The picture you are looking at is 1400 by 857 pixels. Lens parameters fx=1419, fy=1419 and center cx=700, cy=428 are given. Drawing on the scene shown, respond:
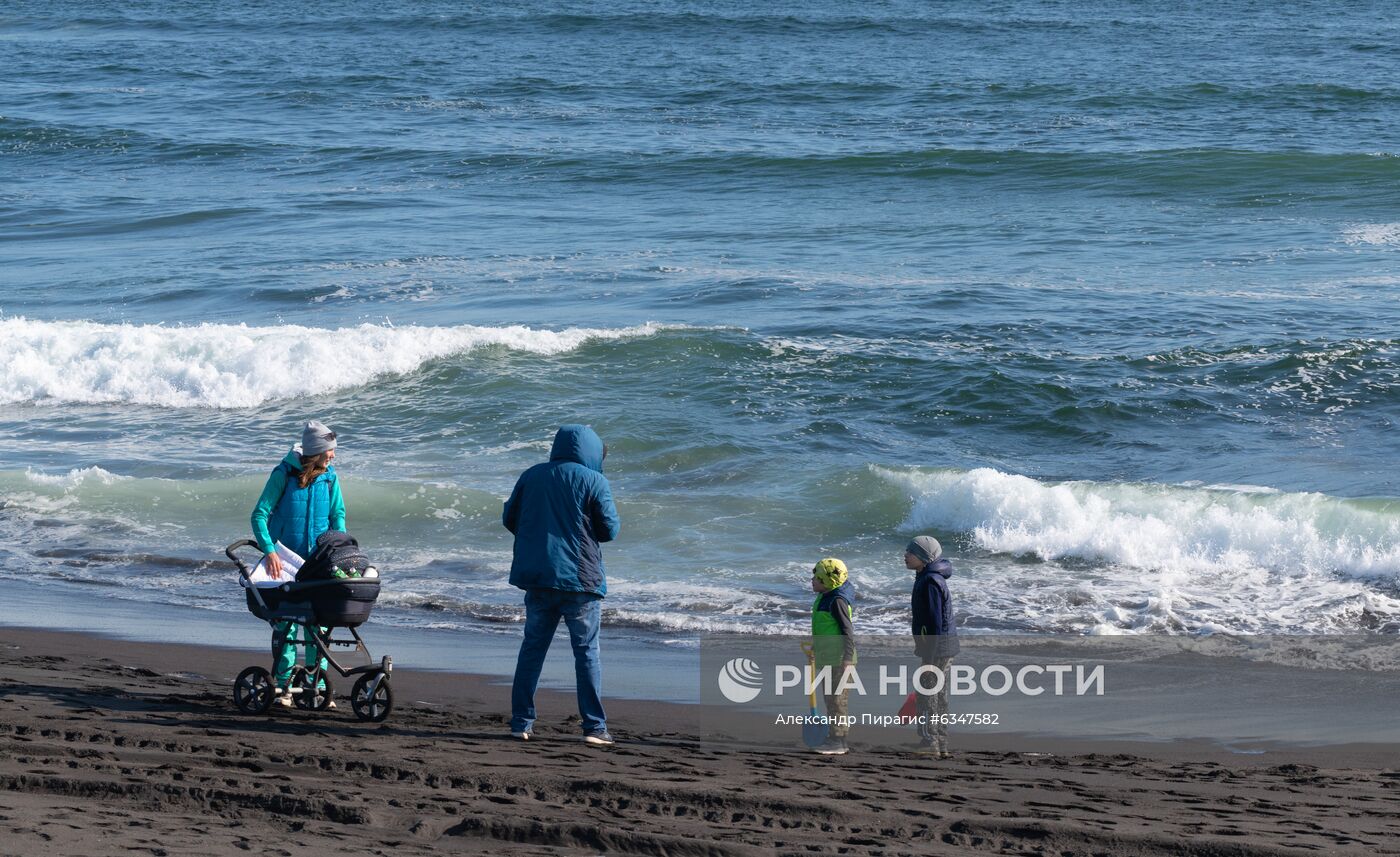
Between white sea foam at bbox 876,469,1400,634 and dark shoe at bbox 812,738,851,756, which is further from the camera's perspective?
white sea foam at bbox 876,469,1400,634

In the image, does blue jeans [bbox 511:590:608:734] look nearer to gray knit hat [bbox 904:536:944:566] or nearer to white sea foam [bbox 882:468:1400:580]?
gray knit hat [bbox 904:536:944:566]

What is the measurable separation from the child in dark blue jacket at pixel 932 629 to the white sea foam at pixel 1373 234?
1719 centimetres

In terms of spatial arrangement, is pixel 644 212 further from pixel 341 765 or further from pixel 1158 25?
pixel 1158 25

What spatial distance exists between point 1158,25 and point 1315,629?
3802cm

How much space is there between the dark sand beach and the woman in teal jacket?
0.33m

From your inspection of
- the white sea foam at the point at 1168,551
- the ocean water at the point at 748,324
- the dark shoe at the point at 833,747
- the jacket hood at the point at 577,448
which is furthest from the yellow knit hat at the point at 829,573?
the white sea foam at the point at 1168,551

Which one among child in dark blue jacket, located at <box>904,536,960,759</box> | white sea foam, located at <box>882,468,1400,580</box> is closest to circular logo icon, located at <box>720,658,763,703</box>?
child in dark blue jacket, located at <box>904,536,960,759</box>

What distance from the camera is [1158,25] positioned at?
142 feet

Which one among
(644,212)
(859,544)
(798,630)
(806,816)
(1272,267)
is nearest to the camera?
(806,816)

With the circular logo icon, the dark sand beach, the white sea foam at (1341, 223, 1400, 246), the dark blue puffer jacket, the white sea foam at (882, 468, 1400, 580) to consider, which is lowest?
the dark sand beach

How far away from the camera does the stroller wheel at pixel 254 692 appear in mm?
6633

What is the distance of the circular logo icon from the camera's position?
25.0 ft

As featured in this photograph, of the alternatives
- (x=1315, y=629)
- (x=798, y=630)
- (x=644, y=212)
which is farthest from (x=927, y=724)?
(x=644, y=212)

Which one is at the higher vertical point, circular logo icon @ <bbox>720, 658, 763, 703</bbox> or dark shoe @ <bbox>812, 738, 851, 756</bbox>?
circular logo icon @ <bbox>720, 658, 763, 703</bbox>
